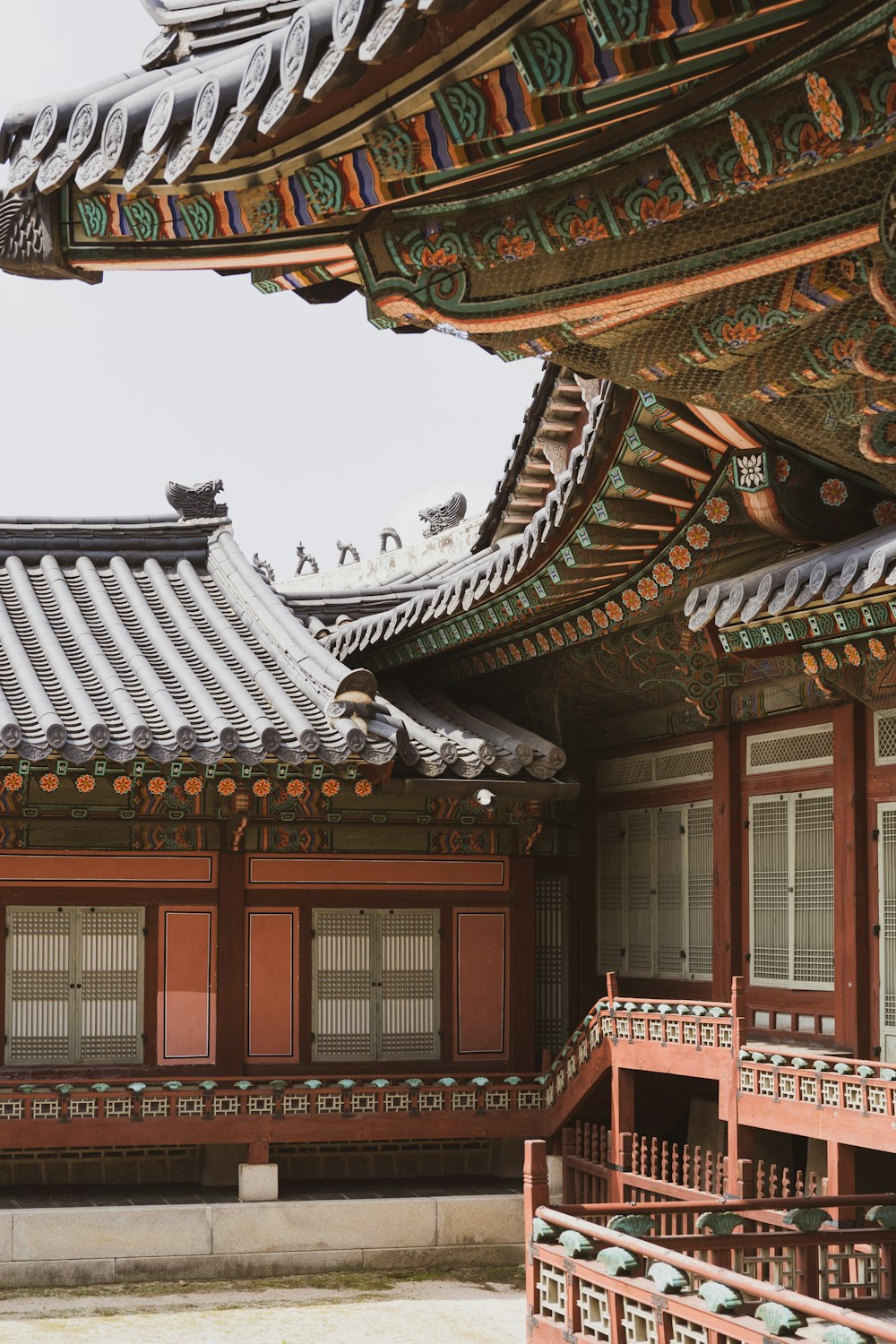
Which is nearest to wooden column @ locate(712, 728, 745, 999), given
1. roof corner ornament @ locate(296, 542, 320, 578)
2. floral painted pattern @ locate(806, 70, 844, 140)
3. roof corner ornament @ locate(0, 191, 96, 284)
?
roof corner ornament @ locate(0, 191, 96, 284)

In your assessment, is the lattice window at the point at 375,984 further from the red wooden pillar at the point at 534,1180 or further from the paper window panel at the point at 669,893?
the red wooden pillar at the point at 534,1180

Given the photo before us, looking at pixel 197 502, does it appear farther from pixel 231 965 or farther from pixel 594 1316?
pixel 594 1316

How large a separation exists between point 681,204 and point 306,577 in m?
26.9

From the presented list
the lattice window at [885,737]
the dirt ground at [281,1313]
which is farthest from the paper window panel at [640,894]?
the lattice window at [885,737]

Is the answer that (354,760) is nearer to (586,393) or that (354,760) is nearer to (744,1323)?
(586,393)

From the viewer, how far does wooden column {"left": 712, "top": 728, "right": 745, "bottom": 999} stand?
13.1 m

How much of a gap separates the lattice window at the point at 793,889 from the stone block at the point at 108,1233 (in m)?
4.69

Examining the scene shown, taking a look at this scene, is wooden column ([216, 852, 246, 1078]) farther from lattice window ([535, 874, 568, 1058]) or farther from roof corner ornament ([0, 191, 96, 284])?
roof corner ornament ([0, 191, 96, 284])

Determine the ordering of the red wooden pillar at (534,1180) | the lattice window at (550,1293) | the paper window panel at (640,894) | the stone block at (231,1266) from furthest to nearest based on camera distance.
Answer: the paper window panel at (640,894) < the stone block at (231,1266) < the red wooden pillar at (534,1180) < the lattice window at (550,1293)

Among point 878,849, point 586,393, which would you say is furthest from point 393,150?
point 878,849

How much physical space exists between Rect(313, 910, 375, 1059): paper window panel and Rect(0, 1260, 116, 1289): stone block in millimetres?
2785

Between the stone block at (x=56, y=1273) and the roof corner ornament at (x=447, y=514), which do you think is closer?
the stone block at (x=56, y=1273)

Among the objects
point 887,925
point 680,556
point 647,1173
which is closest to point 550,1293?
point 887,925

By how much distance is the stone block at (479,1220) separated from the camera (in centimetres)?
1315
